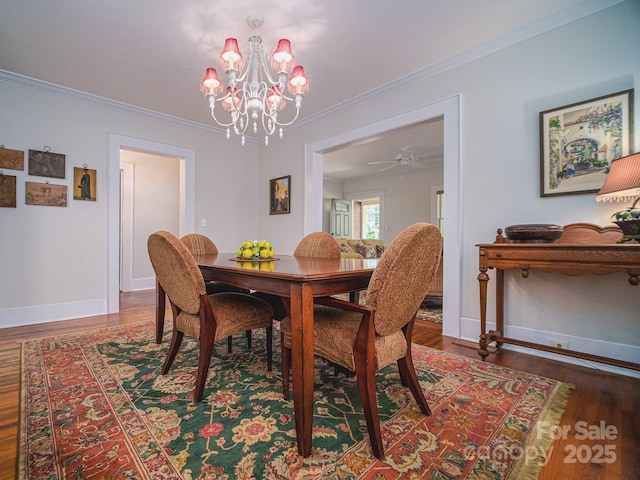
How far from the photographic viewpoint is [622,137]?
6.37 feet

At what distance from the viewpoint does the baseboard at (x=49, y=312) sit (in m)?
3.00

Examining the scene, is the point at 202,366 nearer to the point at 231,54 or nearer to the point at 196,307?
the point at 196,307

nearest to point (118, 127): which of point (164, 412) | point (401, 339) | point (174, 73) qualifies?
point (174, 73)

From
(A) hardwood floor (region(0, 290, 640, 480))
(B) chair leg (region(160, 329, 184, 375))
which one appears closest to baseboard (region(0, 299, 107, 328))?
(A) hardwood floor (region(0, 290, 640, 480))

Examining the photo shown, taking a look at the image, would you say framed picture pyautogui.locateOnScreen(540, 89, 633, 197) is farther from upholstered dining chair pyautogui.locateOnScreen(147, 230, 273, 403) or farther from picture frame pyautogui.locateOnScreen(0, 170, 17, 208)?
picture frame pyautogui.locateOnScreen(0, 170, 17, 208)

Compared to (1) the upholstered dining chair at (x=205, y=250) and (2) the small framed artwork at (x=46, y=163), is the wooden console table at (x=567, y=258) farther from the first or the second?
(2) the small framed artwork at (x=46, y=163)

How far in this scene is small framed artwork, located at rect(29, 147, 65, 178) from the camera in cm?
311

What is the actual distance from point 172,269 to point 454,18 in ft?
8.60

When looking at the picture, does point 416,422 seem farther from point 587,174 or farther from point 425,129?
point 425,129

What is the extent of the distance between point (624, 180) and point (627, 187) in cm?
5

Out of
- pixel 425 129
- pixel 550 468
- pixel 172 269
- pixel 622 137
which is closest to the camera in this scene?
pixel 550 468

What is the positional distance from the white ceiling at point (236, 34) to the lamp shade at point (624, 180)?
3.93 ft

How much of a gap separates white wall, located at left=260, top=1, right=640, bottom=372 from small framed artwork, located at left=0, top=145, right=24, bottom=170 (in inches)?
161

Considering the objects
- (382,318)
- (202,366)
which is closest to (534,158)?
(382,318)
